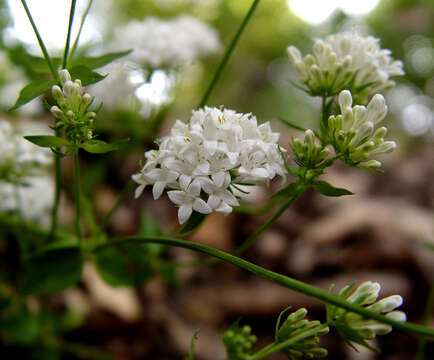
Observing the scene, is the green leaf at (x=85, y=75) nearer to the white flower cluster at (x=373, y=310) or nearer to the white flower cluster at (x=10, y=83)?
the white flower cluster at (x=373, y=310)

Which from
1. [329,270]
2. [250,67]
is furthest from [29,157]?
[250,67]

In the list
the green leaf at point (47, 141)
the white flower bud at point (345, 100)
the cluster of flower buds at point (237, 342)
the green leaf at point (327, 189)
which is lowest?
the cluster of flower buds at point (237, 342)

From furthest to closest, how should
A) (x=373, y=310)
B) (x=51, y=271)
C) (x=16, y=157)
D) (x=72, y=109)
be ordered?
1. (x=16, y=157)
2. (x=51, y=271)
3. (x=72, y=109)
4. (x=373, y=310)

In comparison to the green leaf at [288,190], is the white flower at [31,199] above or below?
below

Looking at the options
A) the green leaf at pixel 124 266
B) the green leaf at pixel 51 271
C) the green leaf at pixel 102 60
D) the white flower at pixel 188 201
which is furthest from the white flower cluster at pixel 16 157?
the white flower at pixel 188 201

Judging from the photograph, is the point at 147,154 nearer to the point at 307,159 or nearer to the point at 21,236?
the point at 307,159

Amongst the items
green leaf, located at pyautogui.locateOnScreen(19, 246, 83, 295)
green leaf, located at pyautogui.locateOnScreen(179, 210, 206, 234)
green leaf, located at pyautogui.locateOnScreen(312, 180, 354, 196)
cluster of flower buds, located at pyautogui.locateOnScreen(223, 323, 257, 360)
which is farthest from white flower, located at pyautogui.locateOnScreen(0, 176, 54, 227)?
green leaf, located at pyautogui.locateOnScreen(312, 180, 354, 196)

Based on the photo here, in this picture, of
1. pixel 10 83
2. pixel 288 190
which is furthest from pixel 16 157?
pixel 10 83

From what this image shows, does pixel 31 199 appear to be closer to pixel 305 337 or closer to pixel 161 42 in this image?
pixel 161 42
